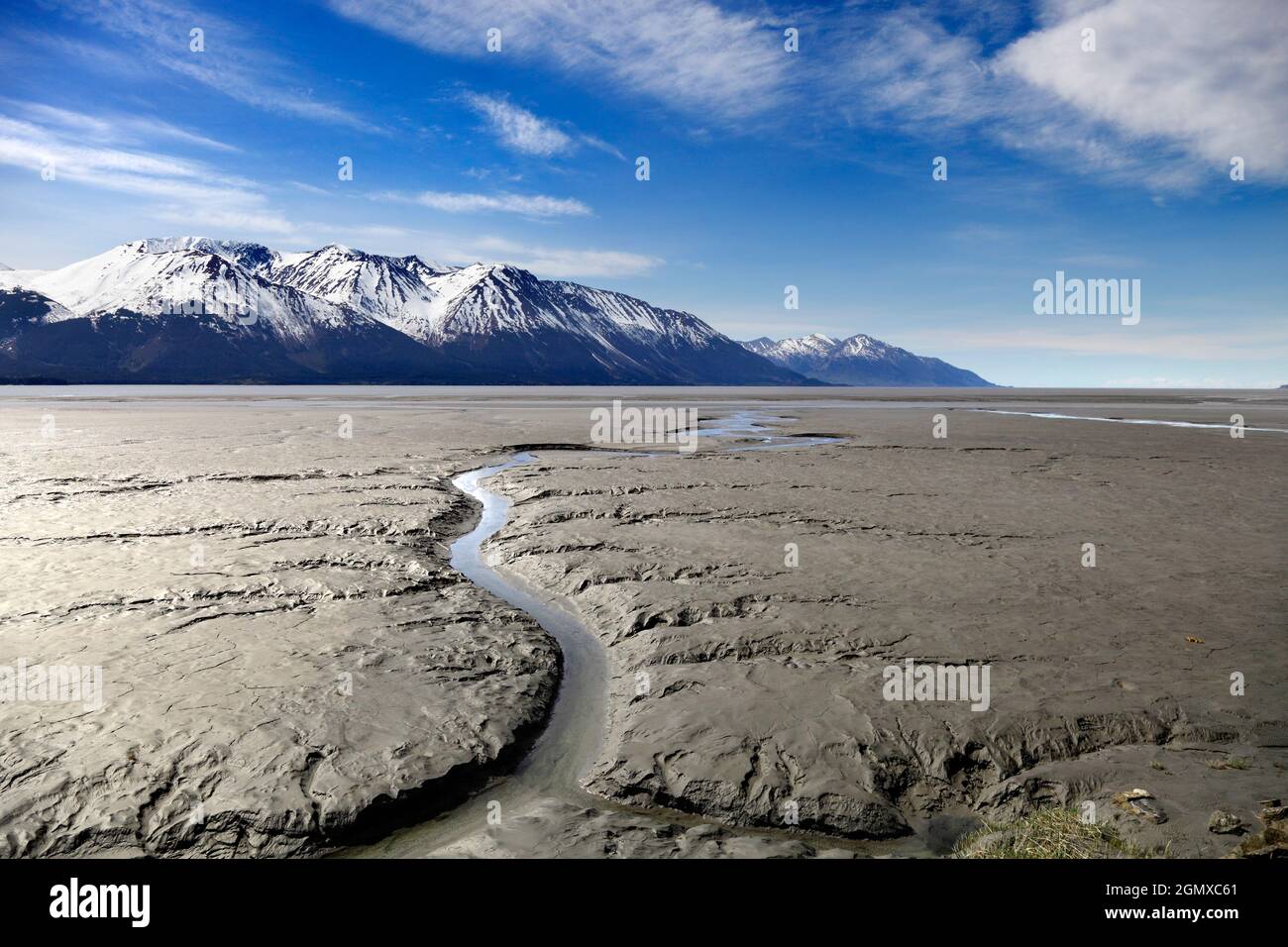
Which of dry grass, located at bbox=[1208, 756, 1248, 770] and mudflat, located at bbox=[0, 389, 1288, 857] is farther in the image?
dry grass, located at bbox=[1208, 756, 1248, 770]

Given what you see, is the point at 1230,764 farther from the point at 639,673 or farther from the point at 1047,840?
the point at 639,673

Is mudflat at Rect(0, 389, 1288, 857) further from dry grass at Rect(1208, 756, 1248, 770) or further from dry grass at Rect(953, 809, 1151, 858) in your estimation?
dry grass at Rect(953, 809, 1151, 858)

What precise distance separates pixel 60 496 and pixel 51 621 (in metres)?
9.03

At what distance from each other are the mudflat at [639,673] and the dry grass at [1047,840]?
148mm

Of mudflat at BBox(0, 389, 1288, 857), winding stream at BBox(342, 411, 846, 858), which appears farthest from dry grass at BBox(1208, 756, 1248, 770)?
winding stream at BBox(342, 411, 846, 858)

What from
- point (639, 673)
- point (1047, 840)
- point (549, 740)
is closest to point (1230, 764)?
point (1047, 840)

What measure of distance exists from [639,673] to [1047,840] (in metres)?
3.58

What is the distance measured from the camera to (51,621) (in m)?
7.57

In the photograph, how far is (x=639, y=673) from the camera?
6.88 meters

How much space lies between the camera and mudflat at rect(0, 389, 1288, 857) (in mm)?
4656

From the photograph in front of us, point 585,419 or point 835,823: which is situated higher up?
point 585,419

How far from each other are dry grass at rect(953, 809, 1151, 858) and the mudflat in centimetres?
15

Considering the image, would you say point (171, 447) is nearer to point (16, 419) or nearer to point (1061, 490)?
point (16, 419)
